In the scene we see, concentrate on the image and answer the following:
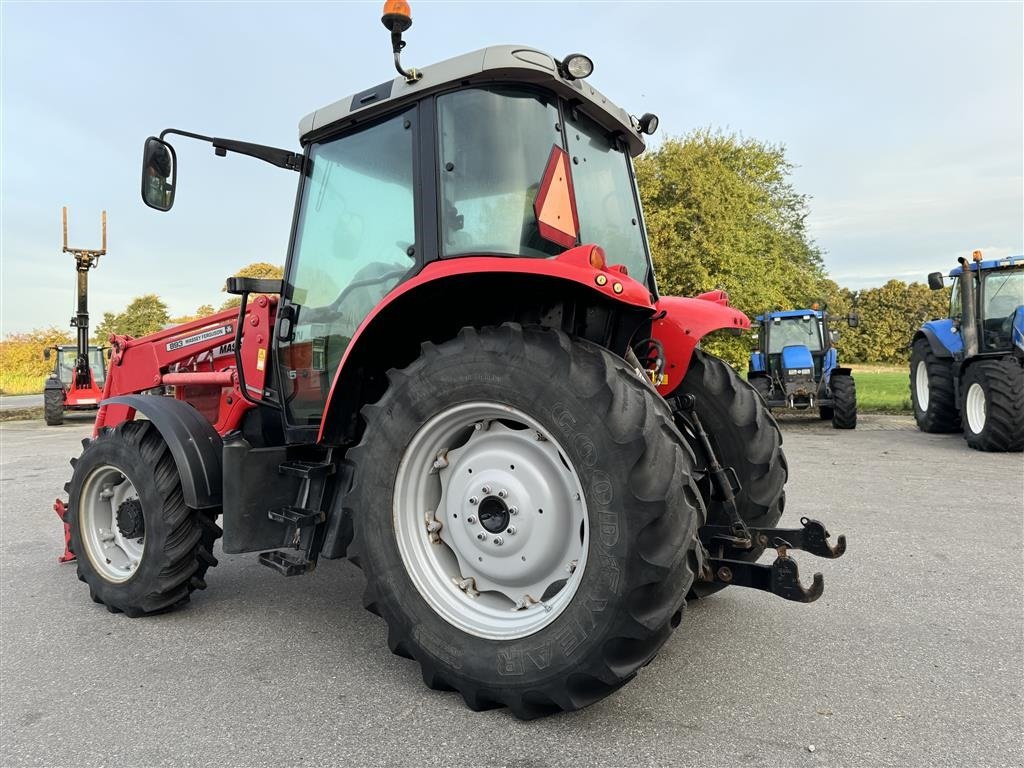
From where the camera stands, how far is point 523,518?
240 centimetres

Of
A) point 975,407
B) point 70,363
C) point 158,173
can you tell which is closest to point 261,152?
point 158,173

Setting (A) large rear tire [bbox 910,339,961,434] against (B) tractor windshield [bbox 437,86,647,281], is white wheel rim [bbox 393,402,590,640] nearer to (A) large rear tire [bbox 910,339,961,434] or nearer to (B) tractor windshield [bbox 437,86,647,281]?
(B) tractor windshield [bbox 437,86,647,281]

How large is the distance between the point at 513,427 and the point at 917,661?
1.91m

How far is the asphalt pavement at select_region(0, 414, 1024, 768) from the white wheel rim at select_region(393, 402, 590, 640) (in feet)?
1.22

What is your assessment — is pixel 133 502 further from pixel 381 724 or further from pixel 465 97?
pixel 465 97

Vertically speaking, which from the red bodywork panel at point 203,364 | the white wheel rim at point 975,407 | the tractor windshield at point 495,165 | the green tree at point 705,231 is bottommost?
the white wheel rim at point 975,407

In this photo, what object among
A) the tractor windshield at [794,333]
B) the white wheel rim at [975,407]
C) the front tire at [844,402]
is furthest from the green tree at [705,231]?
the white wheel rim at [975,407]


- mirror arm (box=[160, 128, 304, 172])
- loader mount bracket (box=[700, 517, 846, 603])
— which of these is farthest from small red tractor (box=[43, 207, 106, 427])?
loader mount bracket (box=[700, 517, 846, 603])

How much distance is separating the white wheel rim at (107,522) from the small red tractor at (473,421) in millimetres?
17

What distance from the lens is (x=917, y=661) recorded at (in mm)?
2719

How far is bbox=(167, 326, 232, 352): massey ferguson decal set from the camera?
381cm

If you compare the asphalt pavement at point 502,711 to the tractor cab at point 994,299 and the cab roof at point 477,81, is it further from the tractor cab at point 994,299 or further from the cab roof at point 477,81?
the tractor cab at point 994,299

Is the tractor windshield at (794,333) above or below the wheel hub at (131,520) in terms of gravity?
above

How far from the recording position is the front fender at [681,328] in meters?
3.15
